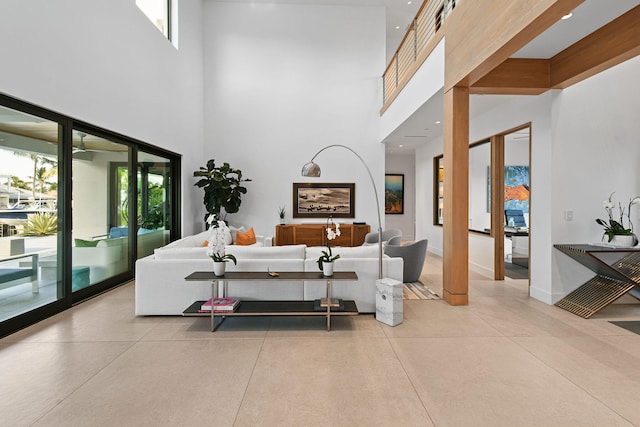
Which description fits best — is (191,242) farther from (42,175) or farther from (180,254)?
(42,175)

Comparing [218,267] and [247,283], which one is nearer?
[218,267]

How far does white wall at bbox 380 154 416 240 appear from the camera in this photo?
39.8 feet

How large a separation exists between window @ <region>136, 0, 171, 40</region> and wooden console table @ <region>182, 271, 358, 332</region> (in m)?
4.79

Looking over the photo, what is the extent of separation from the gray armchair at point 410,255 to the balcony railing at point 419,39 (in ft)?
9.51

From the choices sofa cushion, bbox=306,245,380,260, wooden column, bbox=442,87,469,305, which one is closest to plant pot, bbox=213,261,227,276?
sofa cushion, bbox=306,245,380,260

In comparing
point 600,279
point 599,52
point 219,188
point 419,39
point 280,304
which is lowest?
point 280,304

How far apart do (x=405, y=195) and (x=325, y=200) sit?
4.64m

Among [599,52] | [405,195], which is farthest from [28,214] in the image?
[405,195]

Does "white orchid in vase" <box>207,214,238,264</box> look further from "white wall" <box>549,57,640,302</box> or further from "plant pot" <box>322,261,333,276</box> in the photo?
"white wall" <box>549,57,640,302</box>

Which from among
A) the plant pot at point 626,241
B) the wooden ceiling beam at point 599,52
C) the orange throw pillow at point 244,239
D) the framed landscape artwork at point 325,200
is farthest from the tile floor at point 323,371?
the framed landscape artwork at point 325,200

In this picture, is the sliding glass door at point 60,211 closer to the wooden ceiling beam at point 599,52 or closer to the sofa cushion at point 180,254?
the sofa cushion at point 180,254

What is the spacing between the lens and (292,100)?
332 inches

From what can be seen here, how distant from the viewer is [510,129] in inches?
213

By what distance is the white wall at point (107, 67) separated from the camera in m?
3.40
